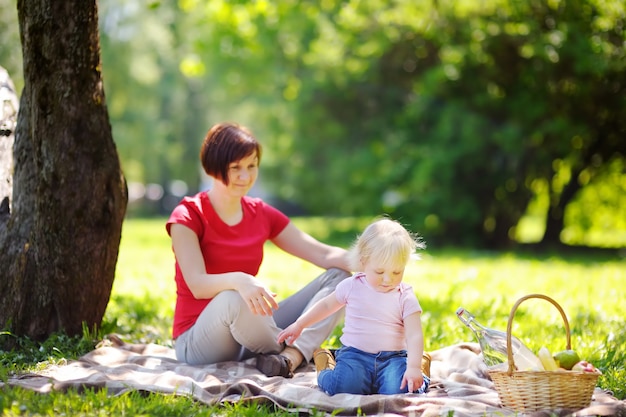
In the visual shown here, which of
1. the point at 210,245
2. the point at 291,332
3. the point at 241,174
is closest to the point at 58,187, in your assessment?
the point at 210,245

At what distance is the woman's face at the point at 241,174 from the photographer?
4801 millimetres

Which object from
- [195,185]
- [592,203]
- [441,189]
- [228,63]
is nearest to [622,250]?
[592,203]

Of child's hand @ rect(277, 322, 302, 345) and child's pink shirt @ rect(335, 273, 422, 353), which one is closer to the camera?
child's pink shirt @ rect(335, 273, 422, 353)

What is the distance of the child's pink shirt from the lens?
4.18 metres

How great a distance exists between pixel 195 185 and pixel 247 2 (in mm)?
29890

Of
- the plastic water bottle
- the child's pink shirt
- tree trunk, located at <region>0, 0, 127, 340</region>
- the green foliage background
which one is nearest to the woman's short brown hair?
tree trunk, located at <region>0, 0, 127, 340</region>

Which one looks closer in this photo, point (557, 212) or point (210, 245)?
point (210, 245)

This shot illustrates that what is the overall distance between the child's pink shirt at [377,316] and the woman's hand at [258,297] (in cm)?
41

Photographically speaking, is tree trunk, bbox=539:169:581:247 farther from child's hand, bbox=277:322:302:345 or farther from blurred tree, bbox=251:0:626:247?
child's hand, bbox=277:322:302:345

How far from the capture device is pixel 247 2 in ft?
32.9

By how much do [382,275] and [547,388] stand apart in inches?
38.7

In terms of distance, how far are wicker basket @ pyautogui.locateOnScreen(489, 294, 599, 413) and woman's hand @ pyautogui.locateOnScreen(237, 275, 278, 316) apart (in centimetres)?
125

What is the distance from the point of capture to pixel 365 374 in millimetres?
4094

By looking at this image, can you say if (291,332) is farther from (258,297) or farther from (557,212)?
(557,212)
